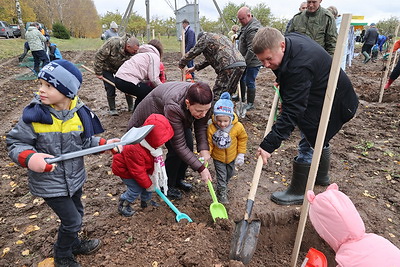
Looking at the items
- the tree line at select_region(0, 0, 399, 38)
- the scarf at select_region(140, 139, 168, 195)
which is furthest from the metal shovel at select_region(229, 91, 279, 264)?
the tree line at select_region(0, 0, 399, 38)

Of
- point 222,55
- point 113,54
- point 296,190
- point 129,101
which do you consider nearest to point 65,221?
point 296,190

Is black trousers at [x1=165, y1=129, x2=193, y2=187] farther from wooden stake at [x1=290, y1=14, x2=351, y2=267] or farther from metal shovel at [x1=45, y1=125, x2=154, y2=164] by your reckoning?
wooden stake at [x1=290, y1=14, x2=351, y2=267]

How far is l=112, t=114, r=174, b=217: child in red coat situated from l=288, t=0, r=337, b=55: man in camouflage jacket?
3255 millimetres

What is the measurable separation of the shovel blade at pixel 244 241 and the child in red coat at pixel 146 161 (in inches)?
31.9

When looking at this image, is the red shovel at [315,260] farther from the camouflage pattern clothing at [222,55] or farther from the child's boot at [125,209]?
the camouflage pattern clothing at [222,55]

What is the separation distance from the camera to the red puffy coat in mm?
2297

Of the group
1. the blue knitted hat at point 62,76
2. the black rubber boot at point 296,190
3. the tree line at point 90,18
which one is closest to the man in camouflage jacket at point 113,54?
the blue knitted hat at point 62,76

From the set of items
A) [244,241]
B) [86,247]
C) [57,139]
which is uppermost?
[57,139]

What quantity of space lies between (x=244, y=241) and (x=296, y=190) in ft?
4.06

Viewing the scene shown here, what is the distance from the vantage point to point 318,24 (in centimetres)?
426

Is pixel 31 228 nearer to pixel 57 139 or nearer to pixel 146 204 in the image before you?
pixel 146 204

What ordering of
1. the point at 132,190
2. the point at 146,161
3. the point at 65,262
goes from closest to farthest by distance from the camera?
the point at 65,262, the point at 146,161, the point at 132,190

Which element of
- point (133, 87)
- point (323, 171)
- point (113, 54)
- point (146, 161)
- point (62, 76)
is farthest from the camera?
point (113, 54)

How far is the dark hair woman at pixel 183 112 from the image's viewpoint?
232 centimetres
